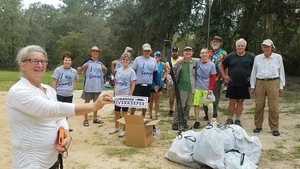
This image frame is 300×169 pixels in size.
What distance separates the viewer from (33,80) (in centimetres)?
198

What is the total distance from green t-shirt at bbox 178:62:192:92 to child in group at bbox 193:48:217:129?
0.73 feet

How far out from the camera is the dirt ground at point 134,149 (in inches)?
163

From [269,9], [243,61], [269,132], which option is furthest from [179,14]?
[269,132]

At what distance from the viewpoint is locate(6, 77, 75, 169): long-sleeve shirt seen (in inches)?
72.4

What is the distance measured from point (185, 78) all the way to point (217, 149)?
2.23 m

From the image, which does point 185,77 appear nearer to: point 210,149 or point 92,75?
point 92,75

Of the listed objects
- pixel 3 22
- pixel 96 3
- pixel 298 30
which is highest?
pixel 96 3

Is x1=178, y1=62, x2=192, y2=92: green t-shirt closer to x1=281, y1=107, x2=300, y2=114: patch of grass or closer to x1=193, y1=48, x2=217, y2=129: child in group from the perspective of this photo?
x1=193, y1=48, x2=217, y2=129: child in group

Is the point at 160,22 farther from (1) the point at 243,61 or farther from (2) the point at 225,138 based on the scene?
(2) the point at 225,138

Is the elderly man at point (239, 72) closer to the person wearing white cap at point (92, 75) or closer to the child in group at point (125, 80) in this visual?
the child in group at point (125, 80)

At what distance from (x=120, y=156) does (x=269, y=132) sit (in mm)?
2987

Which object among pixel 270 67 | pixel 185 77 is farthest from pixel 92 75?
pixel 270 67

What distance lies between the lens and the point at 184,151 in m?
4.15

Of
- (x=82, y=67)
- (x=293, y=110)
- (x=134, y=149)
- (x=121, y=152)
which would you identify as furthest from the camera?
(x=293, y=110)
